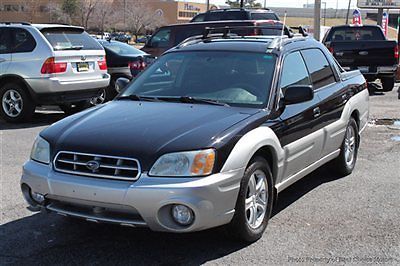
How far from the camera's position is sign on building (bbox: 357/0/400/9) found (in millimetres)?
25281

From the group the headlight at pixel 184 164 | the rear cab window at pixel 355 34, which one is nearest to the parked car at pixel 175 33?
the rear cab window at pixel 355 34

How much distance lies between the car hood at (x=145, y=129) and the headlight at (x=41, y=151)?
52 millimetres

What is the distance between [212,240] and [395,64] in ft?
36.5

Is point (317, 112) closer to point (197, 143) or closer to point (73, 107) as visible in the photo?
point (197, 143)

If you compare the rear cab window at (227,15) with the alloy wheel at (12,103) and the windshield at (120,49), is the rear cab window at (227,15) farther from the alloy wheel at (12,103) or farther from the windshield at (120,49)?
the alloy wheel at (12,103)

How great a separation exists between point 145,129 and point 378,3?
24.4 metres

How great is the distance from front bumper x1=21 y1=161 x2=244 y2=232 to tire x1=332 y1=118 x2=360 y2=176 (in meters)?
2.64

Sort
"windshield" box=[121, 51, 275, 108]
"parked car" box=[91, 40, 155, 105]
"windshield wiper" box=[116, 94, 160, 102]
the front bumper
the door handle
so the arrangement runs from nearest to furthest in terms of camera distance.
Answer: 1. the front bumper
2. "windshield" box=[121, 51, 275, 108]
3. "windshield wiper" box=[116, 94, 160, 102]
4. the door handle
5. "parked car" box=[91, 40, 155, 105]

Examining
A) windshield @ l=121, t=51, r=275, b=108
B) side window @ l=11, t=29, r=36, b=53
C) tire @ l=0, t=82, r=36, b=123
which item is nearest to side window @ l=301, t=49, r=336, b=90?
windshield @ l=121, t=51, r=275, b=108

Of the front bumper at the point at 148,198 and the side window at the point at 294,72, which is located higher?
→ the side window at the point at 294,72

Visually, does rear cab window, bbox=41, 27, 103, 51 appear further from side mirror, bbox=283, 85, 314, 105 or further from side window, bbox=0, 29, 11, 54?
side mirror, bbox=283, 85, 314, 105

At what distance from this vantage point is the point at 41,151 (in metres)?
4.45

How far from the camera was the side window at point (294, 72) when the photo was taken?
5.27 m

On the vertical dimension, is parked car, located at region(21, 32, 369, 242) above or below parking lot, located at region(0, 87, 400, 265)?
above
